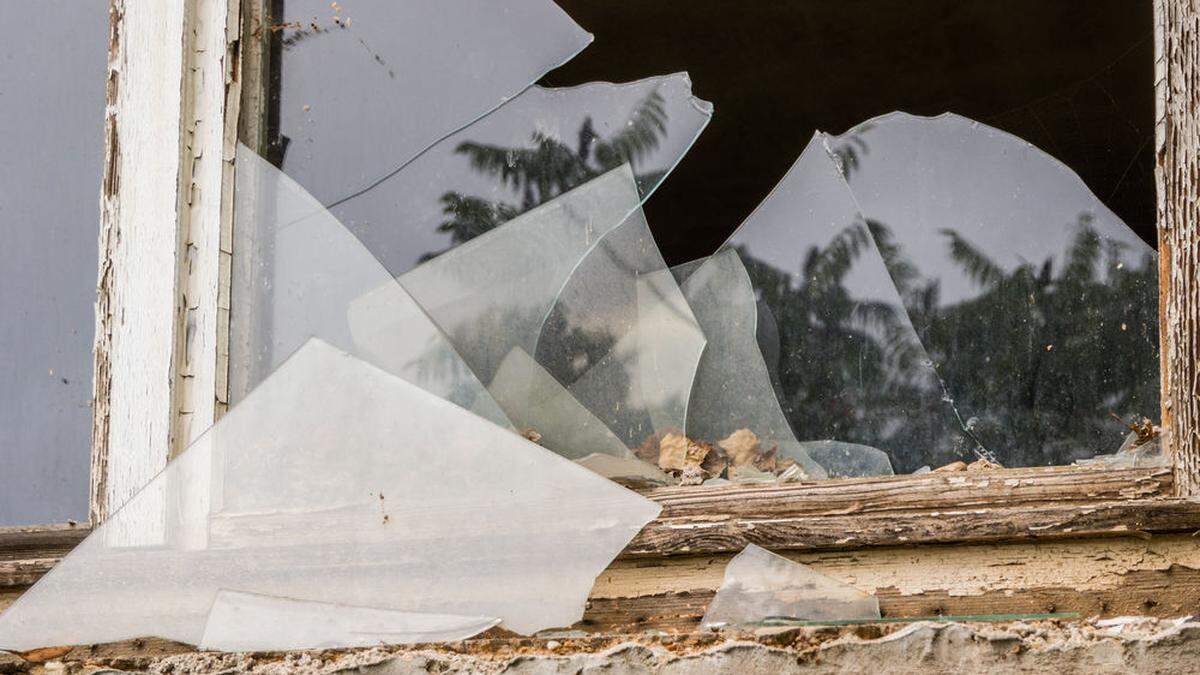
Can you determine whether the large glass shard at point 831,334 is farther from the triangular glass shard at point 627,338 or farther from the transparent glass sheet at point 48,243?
the transparent glass sheet at point 48,243

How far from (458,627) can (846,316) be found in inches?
27.3

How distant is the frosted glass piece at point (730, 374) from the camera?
5.19ft

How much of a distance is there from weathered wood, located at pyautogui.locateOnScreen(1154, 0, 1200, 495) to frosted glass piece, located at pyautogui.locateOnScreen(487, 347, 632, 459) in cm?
65

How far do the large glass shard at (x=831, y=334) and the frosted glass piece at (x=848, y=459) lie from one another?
1 cm

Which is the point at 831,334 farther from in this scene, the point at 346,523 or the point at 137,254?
the point at 137,254

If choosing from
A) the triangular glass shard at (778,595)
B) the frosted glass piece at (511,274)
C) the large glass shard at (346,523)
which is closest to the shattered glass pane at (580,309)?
the frosted glass piece at (511,274)

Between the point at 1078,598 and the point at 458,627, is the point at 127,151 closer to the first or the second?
the point at 458,627

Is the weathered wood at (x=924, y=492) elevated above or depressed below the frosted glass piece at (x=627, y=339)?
below

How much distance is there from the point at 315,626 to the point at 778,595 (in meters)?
0.52

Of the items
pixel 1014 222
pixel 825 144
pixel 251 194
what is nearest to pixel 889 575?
A: pixel 1014 222

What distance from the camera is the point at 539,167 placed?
1648mm

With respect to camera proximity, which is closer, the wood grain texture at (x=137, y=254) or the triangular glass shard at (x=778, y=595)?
the triangular glass shard at (x=778, y=595)

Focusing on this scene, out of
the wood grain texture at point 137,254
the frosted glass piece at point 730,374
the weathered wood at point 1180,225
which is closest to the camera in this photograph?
the weathered wood at point 1180,225

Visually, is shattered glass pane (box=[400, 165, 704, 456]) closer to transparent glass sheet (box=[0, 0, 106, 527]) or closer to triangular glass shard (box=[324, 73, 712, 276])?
triangular glass shard (box=[324, 73, 712, 276])
